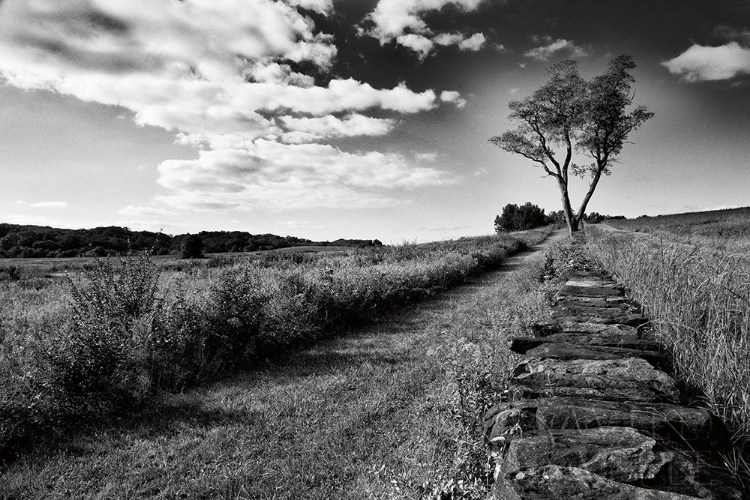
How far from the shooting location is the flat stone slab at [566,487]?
155 centimetres

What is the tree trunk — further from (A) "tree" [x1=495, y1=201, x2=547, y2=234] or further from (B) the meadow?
(A) "tree" [x1=495, y1=201, x2=547, y2=234]

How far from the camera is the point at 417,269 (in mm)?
12508

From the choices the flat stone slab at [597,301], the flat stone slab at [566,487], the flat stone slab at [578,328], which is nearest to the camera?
the flat stone slab at [566,487]

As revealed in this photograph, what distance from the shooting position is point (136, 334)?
520cm

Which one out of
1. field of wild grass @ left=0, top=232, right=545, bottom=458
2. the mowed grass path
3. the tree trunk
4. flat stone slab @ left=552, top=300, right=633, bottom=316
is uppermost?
the tree trunk

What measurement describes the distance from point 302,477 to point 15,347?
15.7 ft

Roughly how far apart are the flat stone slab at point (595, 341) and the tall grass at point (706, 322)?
211 mm

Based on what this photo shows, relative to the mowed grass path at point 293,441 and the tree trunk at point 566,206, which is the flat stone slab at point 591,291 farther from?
the tree trunk at point 566,206

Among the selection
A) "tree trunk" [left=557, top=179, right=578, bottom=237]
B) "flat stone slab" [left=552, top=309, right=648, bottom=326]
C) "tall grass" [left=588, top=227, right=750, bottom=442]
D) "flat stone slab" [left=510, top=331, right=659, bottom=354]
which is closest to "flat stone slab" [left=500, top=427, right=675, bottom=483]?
"tall grass" [left=588, top=227, right=750, bottom=442]

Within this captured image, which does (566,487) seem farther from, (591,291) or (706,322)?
(591,291)

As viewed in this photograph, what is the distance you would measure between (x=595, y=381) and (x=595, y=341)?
0.92 m

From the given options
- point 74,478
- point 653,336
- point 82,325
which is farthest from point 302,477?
point 82,325

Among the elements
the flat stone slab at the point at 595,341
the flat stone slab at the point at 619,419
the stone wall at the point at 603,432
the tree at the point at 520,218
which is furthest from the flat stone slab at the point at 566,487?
the tree at the point at 520,218

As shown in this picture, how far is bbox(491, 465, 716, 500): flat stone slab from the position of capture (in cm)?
155
